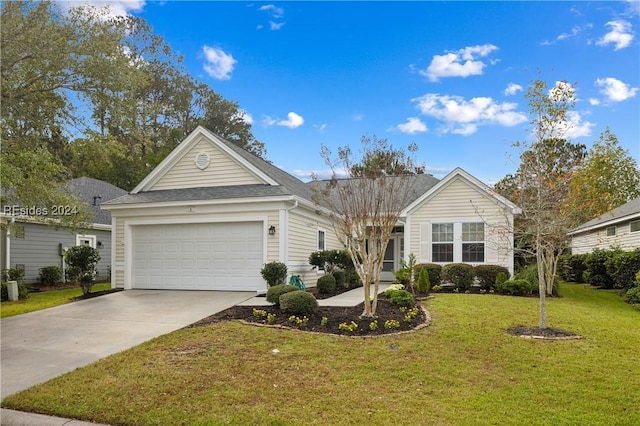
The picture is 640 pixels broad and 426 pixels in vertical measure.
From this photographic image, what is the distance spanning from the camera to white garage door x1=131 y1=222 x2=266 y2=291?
44.7ft

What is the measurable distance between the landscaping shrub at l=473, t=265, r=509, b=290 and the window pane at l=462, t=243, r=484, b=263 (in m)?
0.92

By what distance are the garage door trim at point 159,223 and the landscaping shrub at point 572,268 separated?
52.2 feet

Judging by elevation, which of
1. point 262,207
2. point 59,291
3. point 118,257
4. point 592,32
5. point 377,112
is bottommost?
point 59,291

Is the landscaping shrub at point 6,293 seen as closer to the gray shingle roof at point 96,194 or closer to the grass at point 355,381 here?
the gray shingle roof at point 96,194

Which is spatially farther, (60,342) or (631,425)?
(60,342)

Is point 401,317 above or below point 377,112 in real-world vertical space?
below

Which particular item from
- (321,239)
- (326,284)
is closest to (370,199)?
(326,284)

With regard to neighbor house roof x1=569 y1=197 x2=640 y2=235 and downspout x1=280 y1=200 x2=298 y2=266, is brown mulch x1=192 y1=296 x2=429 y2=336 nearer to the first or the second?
downspout x1=280 y1=200 x2=298 y2=266

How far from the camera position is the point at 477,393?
505 centimetres

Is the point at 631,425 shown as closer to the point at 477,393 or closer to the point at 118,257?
the point at 477,393

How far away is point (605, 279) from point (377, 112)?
1172 centimetres

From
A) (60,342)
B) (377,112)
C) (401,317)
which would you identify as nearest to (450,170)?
(377,112)

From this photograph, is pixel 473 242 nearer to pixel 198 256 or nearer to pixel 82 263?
pixel 198 256

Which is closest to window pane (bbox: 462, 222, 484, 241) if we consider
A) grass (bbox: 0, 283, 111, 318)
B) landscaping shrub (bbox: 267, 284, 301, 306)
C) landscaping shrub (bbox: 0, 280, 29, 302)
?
landscaping shrub (bbox: 267, 284, 301, 306)
